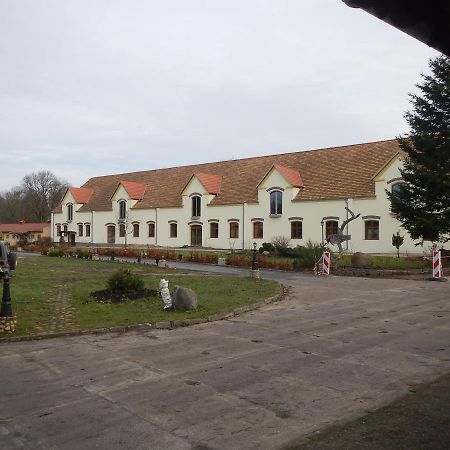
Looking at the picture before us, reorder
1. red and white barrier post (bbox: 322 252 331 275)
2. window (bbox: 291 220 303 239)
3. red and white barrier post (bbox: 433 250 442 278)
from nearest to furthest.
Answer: red and white barrier post (bbox: 433 250 442 278), red and white barrier post (bbox: 322 252 331 275), window (bbox: 291 220 303 239)

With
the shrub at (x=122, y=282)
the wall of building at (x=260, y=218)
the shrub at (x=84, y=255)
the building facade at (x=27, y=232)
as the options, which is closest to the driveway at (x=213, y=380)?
the shrub at (x=122, y=282)

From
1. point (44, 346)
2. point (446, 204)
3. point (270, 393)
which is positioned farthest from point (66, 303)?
point (446, 204)

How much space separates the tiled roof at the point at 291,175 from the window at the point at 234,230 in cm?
692

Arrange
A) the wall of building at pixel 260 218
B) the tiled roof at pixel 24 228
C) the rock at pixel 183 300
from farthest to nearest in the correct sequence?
1. the tiled roof at pixel 24 228
2. the wall of building at pixel 260 218
3. the rock at pixel 183 300

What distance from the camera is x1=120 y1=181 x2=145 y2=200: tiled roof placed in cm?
5591

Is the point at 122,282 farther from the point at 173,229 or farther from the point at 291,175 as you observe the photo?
the point at 173,229

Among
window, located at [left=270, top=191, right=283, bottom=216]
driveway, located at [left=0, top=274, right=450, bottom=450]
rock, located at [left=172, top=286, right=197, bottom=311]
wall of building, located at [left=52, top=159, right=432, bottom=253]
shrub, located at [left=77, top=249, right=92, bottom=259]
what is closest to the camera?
driveway, located at [left=0, top=274, right=450, bottom=450]

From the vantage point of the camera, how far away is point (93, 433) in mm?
4418

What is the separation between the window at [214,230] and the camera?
155 feet

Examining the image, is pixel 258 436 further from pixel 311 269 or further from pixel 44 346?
pixel 311 269

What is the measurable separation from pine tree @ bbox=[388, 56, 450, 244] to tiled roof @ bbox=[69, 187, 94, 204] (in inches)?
1792

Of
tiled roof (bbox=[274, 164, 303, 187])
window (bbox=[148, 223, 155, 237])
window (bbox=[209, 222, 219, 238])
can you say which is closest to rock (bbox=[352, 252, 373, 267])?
tiled roof (bbox=[274, 164, 303, 187])

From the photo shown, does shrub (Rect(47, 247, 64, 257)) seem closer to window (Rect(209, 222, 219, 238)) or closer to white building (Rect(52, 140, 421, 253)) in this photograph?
white building (Rect(52, 140, 421, 253))

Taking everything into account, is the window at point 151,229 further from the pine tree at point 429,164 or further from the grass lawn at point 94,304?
the grass lawn at point 94,304
